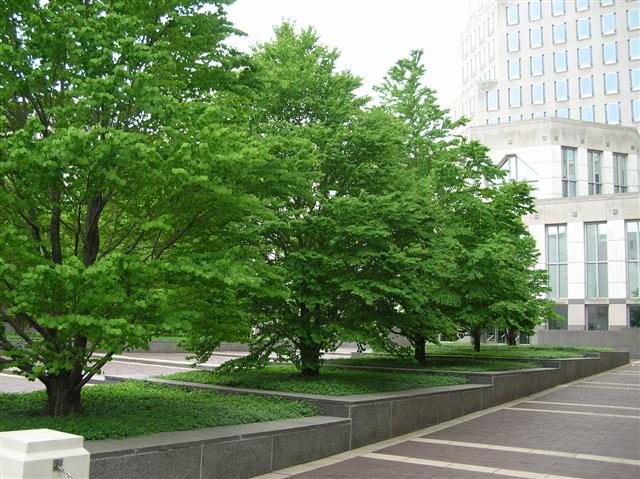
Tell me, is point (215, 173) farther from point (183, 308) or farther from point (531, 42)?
point (531, 42)

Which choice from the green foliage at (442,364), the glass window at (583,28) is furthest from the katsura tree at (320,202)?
the glass window at (583,28)

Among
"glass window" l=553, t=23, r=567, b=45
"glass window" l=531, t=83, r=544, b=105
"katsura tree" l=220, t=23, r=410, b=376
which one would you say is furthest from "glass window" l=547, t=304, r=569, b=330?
"katsura tree" l=220, t=23, r=410, b=376

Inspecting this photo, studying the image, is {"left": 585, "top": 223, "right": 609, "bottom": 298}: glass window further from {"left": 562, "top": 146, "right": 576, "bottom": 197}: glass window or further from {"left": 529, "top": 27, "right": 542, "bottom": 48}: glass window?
{"left": 529, "top": 27, "right": 542, "bottom": 48}: glass window

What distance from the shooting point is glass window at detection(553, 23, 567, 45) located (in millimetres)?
78900

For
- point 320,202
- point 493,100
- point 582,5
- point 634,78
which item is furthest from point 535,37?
point 320,202

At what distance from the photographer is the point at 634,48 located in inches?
2968

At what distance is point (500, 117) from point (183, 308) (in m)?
82.7

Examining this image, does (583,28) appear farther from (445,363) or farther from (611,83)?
(445,363)

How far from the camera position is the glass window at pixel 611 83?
77000 millimetres

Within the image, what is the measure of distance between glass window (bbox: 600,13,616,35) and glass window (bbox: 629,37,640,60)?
2.57 meters

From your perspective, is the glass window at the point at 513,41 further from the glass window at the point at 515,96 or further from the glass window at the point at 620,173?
the glass window at the point at 620,173

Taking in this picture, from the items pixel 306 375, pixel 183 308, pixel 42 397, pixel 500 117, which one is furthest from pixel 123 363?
pixel 500 117

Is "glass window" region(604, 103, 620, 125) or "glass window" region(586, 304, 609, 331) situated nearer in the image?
"glass window" region(586, 304, 609, 331)

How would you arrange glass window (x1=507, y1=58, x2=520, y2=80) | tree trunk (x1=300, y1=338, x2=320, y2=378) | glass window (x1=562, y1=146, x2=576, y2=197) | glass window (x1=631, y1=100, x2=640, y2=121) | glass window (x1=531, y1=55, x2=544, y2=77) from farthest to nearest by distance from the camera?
glass window (x1=507, y1=58, x2=520, y2=80), glass window (x1=531, y1=55, x2=544, y2=77), glass window (x1=631, y1=100, x2=640, y2=121), glass window (x1=562, y1=146, x2=576, y2=197), tree trunk (x1=300, y1=338, x2=320, y2=378)
